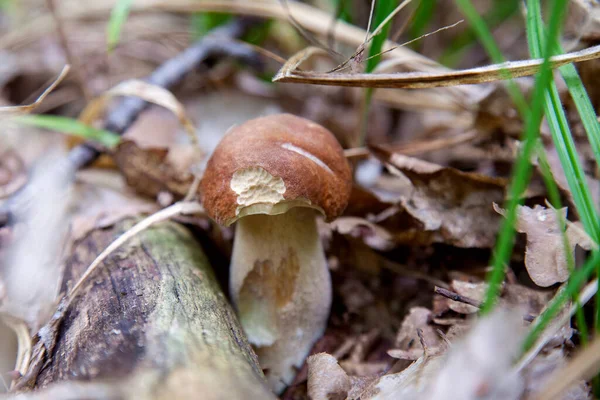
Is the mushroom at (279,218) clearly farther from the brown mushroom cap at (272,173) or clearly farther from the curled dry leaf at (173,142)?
the curled dry leaf at (173,142)

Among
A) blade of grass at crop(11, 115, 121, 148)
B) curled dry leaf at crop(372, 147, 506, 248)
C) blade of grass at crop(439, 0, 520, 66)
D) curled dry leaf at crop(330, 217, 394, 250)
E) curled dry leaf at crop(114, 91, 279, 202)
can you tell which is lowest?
curled dry leaf at crop(114, 91, 279, 202)

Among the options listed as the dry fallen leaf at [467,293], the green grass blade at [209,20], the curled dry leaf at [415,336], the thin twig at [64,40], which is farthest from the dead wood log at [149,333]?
the green grass blade at [209,20]

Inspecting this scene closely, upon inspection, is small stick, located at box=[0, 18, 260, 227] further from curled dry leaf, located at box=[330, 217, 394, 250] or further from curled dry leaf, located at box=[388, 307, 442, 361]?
curled dry leaf, located at box=[388, 307, 442, 361]

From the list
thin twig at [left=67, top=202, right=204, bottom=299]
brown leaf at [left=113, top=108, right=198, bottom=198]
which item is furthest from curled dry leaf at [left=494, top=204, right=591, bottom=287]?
brown leaf at [left=113, top=108, right=198, bottom=198]

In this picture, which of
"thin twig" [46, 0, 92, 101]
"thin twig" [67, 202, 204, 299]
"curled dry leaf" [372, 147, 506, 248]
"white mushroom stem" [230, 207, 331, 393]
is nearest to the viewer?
"thin twig" [67, 202, 204, 299]

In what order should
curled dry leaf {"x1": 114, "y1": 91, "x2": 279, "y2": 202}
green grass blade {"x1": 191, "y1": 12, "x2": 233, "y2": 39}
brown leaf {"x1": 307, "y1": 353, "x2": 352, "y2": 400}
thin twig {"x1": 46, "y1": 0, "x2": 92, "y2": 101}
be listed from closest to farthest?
brown leaf {"x1": 307, "y1": 353, "x2": 352, "y2": 400} < curled dry leaf {"x1": 114, "y1": 91, "x2": 279, "y2": 202} < thin twig {"x1": 46, "y1": 0, "x2": 92, "y2": 101} < green grass blade {"x1": 191, "y1": 12, "x2": 233, "y2": 39}

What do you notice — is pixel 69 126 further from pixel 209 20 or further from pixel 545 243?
pixel 545 243
